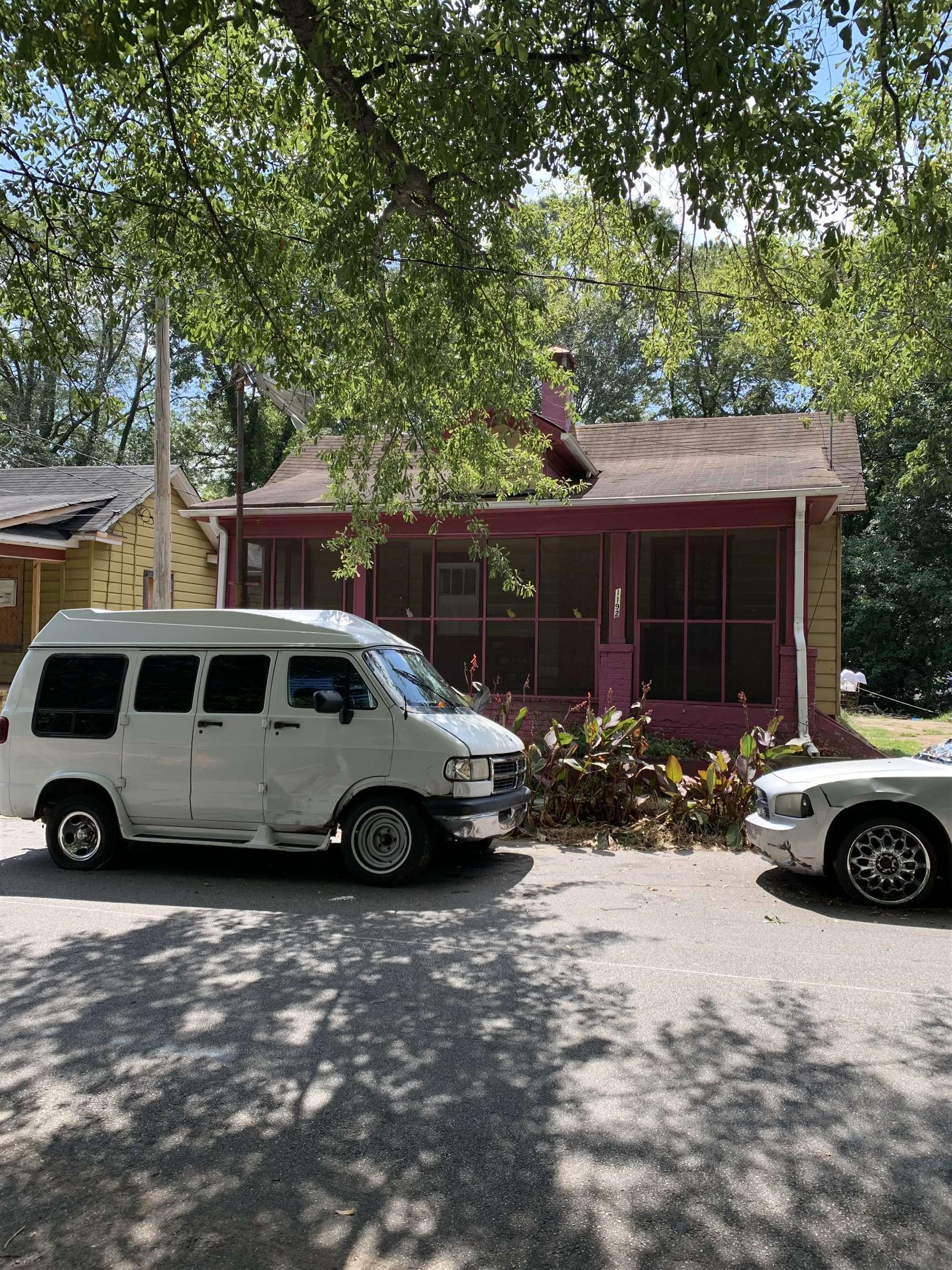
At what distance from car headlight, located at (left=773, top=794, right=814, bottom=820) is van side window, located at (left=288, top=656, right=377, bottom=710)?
126 inches

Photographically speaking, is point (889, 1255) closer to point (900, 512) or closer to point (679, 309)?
point (679, 309)

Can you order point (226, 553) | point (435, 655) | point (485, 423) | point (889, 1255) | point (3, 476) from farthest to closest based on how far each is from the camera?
point (3, 476), point (435, 655), point (226, 553), point (485, 423), point (889, 1255)

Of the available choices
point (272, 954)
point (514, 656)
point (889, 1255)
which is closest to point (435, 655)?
point (514, 656)

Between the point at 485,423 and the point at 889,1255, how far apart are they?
963 cm

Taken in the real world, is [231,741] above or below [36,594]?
below

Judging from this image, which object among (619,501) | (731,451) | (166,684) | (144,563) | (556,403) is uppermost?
(556,403)

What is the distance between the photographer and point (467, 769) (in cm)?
704

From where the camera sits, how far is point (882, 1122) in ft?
11.3

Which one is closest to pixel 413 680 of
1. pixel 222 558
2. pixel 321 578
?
pixel 222 558

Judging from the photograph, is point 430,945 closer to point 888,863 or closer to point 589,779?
point 888,863

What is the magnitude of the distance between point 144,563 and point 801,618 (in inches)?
548

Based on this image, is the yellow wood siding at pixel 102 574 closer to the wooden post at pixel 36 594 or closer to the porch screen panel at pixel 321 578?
the wooden post at pixel 36 594

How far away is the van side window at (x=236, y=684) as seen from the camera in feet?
24.6

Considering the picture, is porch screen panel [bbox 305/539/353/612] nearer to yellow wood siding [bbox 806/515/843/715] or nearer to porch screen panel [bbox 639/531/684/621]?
porch screen panel [bbox 639/531/684/621]
